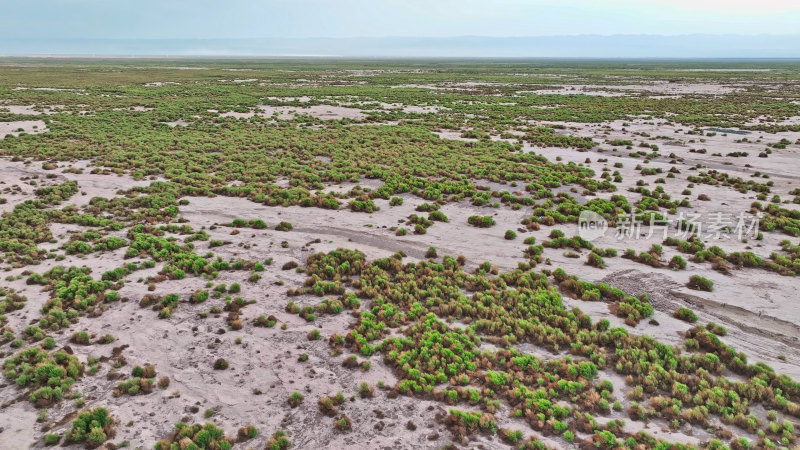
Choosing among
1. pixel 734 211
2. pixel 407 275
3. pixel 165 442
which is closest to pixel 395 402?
pixel 165 442

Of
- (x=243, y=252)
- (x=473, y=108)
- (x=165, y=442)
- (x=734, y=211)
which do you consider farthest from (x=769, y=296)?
(x=473, y=108)

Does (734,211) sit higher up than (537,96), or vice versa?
(537,96)

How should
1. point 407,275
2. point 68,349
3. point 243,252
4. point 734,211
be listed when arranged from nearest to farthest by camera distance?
1. point 68,349
2. point 407,275
3. point 243,252
4. point 734,211

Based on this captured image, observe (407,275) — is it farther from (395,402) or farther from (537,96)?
(537,96)

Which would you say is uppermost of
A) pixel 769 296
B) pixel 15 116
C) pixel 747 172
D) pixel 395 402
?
pixel 15 116

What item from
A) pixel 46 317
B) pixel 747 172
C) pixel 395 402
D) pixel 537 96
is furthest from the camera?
pixel 537 96

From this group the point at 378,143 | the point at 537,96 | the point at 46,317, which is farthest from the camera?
the point at 537,96

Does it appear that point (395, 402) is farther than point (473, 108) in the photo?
No

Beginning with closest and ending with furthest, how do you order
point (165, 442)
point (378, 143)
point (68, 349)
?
point (165, 442), point (68, 349), point (378, 143)

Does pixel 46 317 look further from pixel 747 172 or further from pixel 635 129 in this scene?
pixel 635 129
